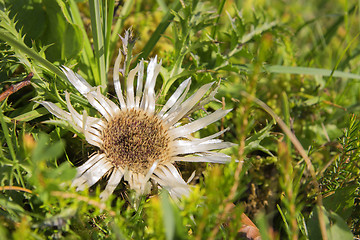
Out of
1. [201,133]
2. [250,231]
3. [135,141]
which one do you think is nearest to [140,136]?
[135,141]

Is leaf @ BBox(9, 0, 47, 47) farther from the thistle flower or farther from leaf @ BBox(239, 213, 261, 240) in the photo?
leaf @ BBox(239, 213, 261, 240)

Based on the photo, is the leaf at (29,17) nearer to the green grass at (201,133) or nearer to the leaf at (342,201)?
the green grass at (201,133)

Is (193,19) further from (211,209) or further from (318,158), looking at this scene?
(211,209)

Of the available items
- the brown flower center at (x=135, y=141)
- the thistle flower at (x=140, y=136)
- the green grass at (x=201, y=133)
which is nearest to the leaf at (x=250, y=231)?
the green grass at (x=201, y=133)

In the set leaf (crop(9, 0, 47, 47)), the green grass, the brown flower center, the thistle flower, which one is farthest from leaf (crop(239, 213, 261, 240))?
leaf (crop(9, 0, 47, 47))

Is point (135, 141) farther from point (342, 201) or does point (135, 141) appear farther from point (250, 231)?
point (342, 201)

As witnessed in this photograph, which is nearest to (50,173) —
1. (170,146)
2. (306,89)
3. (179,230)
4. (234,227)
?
(179,230)
